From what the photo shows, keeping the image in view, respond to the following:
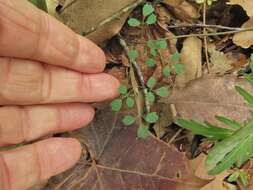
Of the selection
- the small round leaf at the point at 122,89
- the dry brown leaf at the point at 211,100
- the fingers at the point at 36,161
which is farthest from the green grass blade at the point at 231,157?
the fingers at the point at 36,161

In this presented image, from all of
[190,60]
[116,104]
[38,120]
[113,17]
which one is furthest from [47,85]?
[190,60]

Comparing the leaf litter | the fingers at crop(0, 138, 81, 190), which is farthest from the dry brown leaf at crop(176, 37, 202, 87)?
the fingers at crop(0, 138, 81, 190)

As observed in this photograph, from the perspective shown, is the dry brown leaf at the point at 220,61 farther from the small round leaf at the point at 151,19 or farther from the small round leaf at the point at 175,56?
the small round leaf at the point at 151,19

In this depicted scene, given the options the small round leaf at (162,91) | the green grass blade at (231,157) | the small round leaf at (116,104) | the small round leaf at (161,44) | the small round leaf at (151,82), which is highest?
the small round leaf at (161,44)

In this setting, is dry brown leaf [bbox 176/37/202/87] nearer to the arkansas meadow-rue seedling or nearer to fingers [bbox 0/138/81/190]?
the arkansas meadow-rue seedling

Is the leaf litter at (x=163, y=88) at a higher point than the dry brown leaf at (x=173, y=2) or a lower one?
lower

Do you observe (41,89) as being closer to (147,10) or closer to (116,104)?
(116,104)

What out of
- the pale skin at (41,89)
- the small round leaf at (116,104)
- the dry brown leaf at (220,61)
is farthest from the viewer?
the dry brown leaf at (220,61)

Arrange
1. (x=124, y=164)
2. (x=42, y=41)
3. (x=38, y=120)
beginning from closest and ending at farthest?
(x=42, y=41) < (x=38, y=120) < (x=124, y=164)

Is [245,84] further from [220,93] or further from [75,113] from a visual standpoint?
[75,113]
